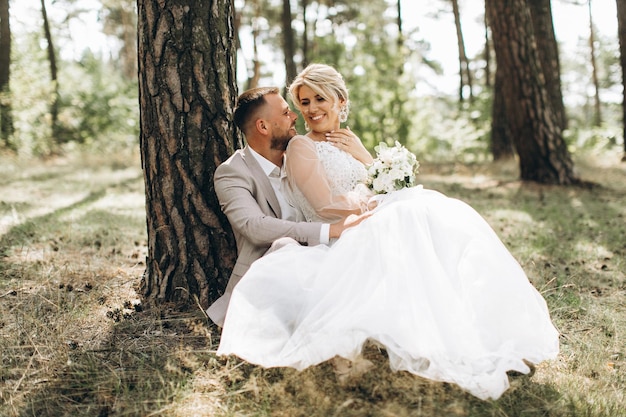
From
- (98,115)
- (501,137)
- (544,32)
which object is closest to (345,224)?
(544,32)

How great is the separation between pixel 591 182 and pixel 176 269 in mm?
7779

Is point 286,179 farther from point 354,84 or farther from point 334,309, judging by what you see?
point 354,84

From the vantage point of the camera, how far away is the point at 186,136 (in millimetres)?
3719

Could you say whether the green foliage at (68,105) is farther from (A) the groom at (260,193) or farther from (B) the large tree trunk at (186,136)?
(A) the groom at (260,193)

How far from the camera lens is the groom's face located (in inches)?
143

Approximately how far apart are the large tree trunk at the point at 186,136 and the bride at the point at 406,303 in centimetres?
111

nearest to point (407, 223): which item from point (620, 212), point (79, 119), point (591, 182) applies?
point (620, 212)

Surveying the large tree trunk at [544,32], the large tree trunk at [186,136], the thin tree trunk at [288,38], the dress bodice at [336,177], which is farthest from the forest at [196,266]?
the thin tree trunk at [288,38]

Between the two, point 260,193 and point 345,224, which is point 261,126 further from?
point 345,224

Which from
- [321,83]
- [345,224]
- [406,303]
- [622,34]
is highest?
[622,34]

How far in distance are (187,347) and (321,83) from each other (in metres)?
1.93

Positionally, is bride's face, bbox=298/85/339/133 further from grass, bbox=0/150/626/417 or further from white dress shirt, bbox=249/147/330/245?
grass, bbox=0/150/626/417

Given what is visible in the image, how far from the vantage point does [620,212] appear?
7168mm

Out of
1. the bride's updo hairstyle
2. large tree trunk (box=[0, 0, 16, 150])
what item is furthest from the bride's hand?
large tree trunk (box=[0, 0, 16, 150])
